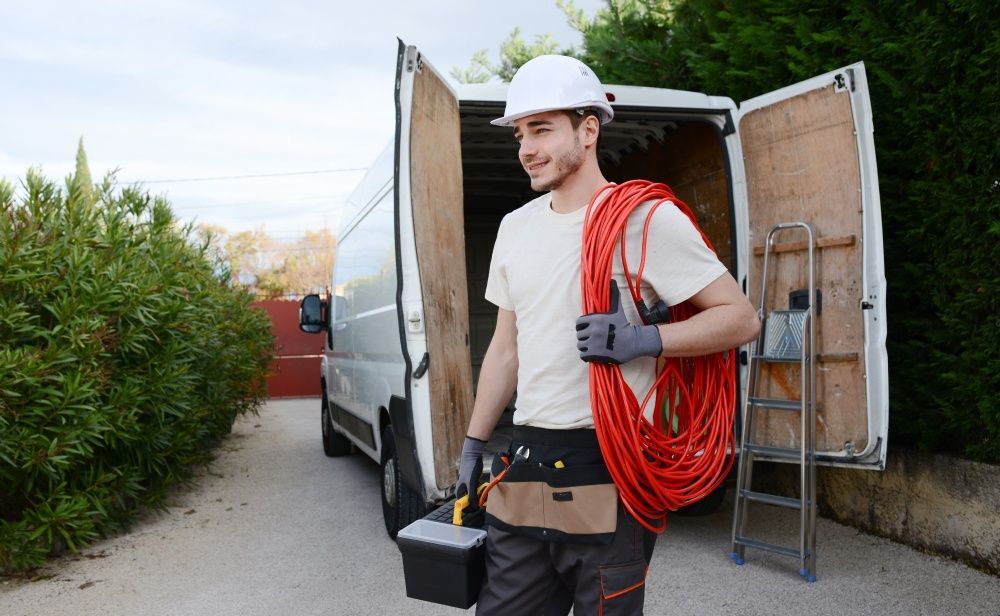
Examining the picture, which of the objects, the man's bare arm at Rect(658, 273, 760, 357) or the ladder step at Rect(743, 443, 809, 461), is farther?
the ladder step at Rect(743, 443, 809, 461)

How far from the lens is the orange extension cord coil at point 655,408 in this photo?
1.74m

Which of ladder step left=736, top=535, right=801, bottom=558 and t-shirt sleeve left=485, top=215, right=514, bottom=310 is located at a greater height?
t-shirt sleeve left=485, top=215, right=514, bottom=310

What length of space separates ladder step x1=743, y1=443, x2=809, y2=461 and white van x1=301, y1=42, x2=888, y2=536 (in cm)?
13

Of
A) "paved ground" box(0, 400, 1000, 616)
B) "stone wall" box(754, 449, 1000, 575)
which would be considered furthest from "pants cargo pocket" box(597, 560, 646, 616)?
"stone wall" box(754, 449, 1000, 575)

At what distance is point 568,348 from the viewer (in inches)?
73.1

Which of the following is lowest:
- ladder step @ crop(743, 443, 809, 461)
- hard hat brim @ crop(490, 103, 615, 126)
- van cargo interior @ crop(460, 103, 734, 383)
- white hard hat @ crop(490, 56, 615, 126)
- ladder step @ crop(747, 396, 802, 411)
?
ladder step @ crop(743, 443, 809, 461)

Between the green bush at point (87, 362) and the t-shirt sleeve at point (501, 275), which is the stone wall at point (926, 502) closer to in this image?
the t-shirt sleeve at point (501, 275)

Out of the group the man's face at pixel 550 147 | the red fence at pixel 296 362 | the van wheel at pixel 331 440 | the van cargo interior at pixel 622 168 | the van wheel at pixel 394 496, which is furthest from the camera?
the red fence at pixel 296 362

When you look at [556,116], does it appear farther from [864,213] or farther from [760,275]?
[760,275]

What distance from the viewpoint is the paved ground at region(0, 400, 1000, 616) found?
3770 millimetres

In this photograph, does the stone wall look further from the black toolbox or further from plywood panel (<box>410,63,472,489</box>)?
the black toolbox

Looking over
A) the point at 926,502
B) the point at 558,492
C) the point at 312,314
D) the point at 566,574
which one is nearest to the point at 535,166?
the point at 558,492

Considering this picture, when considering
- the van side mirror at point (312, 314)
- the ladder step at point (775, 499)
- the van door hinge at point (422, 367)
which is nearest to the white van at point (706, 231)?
the van door hinge at point (422, 367)

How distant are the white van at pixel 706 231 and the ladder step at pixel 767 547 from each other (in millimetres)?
521
